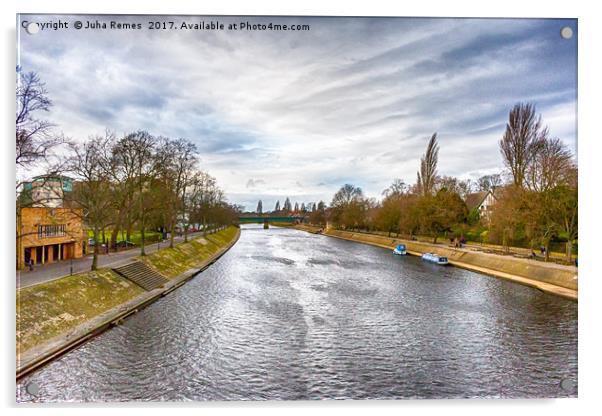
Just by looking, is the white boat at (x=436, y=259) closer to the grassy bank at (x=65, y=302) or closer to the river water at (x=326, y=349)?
the river water at (x=326, y=349)

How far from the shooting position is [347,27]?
990 centimetres

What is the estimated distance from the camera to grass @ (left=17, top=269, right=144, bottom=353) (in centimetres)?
1277

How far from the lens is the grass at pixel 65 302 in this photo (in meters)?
12.8

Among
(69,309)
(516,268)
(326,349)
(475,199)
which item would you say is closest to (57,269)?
(69,309)

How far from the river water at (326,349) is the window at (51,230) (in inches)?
338

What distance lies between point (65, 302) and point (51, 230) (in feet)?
34.1

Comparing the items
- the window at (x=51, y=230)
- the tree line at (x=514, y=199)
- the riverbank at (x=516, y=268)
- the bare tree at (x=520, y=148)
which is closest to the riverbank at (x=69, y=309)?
the window at (x=51, y=230)

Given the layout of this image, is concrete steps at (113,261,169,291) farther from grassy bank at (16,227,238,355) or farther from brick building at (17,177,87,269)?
brick building at (17,177,87,269)

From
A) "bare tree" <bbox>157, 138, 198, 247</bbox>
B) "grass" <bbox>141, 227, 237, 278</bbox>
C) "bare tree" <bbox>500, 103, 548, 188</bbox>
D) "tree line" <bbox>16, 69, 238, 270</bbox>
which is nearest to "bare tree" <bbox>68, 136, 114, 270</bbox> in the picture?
"tree line" <bbox>16, 69, 238, 270</bbox>

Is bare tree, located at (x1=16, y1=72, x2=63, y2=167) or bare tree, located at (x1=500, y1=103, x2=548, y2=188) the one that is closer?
bare tree, located at (x1=16, y1=72, x2=63, y2=167)

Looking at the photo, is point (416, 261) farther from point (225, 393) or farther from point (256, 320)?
point (225, 393)

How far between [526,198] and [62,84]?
92.7 feet

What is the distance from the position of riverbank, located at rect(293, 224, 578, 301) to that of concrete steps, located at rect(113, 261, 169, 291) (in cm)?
2240
